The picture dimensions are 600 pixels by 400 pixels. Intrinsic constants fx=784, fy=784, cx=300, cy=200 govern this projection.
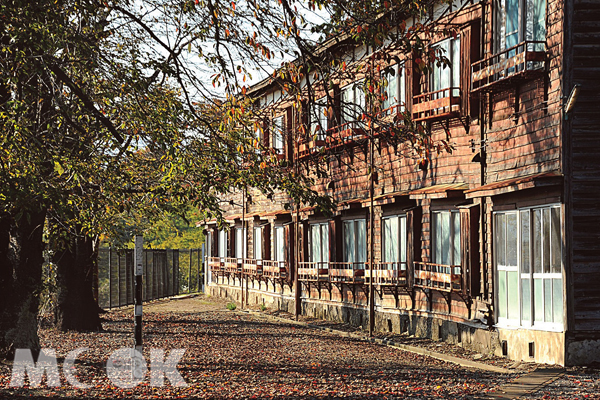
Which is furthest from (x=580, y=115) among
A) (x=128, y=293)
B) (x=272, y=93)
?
(x=128, y=293)

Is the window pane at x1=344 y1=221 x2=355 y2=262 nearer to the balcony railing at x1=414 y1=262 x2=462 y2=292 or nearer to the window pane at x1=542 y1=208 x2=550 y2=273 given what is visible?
the balcony railing at x1=414 y1=262 x2=462 y2=292

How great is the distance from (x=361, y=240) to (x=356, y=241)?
0.39m

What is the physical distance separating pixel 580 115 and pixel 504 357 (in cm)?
529

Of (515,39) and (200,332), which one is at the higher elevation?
(515,39)

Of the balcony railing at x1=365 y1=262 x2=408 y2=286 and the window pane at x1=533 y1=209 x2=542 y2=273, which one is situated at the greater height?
the window pane at x1=533 y1=209 x2=542 y2=273

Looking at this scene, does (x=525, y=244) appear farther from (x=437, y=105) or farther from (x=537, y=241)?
(x=437, y=105)

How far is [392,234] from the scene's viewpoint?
22719mm

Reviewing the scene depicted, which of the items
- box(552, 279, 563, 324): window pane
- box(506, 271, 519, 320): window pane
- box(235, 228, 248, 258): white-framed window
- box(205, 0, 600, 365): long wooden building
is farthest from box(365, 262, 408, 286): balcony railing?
box(235, 228, 248, 258): white-framed window

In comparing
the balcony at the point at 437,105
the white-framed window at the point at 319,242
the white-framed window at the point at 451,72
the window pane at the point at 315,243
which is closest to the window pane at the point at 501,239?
the balcony at the point at 437,105

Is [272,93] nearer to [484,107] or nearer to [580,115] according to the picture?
[484,107]

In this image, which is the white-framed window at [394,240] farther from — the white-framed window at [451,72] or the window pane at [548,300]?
the window pane at [548,300]

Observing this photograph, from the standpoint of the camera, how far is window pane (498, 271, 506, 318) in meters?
16.8

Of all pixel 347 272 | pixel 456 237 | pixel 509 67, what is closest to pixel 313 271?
pixel 347 272

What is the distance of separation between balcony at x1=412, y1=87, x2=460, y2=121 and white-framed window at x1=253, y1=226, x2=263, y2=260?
16.3m
